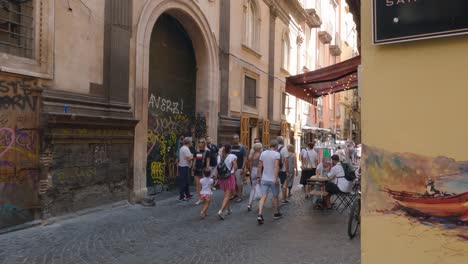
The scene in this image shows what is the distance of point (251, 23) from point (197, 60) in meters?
5.34

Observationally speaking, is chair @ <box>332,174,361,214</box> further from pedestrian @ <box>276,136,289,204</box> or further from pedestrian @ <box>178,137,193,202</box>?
pedestrian @ <box>178,137,193,202</box>

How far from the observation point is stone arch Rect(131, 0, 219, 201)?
10.9 metres

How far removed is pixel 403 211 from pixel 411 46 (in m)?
1.27

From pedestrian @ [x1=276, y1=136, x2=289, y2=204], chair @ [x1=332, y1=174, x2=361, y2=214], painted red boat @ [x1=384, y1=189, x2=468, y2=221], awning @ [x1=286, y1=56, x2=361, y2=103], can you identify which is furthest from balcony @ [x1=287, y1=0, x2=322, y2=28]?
painted red boat @ [x1=384, y1=189, x2=468, y2=221]

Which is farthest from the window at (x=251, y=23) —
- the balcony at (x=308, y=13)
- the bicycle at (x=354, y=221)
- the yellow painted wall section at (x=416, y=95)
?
the yellow painted wall section at (x=416, y=95)

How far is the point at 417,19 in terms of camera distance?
122 inches

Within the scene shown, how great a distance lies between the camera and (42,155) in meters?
8.02

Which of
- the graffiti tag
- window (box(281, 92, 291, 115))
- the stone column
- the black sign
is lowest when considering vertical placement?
the black sign

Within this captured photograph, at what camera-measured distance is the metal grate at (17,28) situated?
747cm

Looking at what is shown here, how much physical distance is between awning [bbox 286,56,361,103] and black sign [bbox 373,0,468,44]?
7013 millimetres

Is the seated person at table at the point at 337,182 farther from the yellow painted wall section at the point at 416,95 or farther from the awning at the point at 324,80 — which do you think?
the yellow painted wall section at the point at 416,95

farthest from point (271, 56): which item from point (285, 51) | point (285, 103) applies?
point (285, 103)

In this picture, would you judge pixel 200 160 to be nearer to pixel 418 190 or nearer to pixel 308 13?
pixel 418 190

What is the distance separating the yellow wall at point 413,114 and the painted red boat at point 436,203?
0.13 metres
